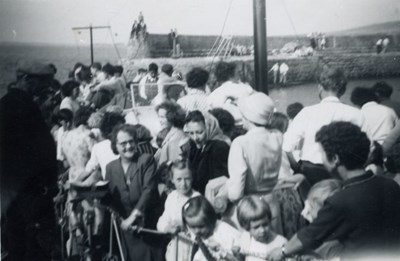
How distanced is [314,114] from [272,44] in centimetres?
51

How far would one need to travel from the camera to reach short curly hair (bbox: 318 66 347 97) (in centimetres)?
246

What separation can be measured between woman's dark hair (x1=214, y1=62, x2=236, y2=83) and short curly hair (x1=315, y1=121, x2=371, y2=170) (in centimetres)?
102

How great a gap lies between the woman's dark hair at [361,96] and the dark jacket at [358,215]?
3.07 feet

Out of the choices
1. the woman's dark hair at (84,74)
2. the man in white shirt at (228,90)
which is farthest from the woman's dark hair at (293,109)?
the woman's dark hair at (84,74)

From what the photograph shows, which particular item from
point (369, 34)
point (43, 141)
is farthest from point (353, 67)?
point (43, 141)

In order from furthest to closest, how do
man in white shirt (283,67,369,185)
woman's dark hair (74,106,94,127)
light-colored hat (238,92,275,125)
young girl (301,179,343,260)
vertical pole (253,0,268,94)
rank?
1. woman's dark hair (74,106,94,127)
2. vertical pole (253,0,268,94)
3. man in white shirt (283,67,369,185)
4. light-colored hat (238,92,275,125)
5. young girl (301,179,343,260)

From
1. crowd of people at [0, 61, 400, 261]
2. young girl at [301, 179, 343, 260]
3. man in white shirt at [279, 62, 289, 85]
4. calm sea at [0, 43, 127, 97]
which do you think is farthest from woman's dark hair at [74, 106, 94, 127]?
young girl at [301, 179, 343, 260]

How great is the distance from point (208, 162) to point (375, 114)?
0.95 m

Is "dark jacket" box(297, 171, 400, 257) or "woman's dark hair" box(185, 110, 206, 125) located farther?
"woman's dark hair" box(185, 110, 206, 125)

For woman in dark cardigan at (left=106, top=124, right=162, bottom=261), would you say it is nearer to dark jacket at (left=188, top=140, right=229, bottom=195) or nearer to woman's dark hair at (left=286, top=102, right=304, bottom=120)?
dark jacket at (left=188, top=140, right=229, bottom=195)

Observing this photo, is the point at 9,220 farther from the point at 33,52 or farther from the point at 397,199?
the point at 397,199

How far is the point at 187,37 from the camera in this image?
268cm

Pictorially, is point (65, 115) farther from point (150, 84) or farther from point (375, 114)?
point (375, 114)

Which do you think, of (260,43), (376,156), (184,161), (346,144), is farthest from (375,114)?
(184,161)
